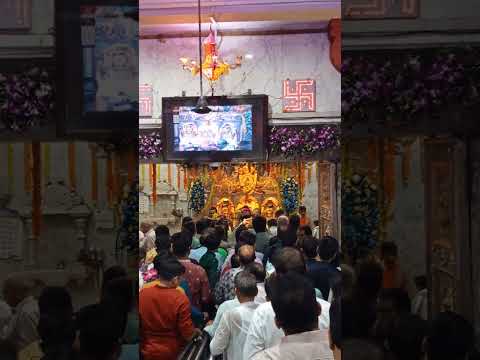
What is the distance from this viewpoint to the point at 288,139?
375 centimetres

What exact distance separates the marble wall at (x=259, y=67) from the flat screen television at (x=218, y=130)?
0.16 metres

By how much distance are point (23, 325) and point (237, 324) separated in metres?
1.11

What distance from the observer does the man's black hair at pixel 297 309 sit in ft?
4.11

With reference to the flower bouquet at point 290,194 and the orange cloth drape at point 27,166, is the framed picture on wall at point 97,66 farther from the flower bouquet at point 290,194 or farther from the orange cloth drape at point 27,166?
the flower bouquet at point 290,194

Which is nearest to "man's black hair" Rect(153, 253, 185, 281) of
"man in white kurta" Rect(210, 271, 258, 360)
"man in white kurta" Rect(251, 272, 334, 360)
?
"man in white kurta" Rect(210, 271, 258, 360)

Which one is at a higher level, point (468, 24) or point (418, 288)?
point (468, 24)

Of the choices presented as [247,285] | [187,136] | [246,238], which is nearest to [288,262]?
[247,285]

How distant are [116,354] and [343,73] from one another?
0.51 m

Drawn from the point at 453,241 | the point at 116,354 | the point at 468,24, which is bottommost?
the point at 116,354

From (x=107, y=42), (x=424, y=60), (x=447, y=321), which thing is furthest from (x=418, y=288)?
(x=107, y=42)

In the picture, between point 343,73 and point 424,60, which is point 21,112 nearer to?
point 343,73

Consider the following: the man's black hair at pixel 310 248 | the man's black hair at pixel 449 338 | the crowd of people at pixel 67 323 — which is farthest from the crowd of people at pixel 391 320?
the man's black hair at pixel 310 248

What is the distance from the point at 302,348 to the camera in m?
1.21

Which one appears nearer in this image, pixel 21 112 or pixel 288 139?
pixel 21 112
